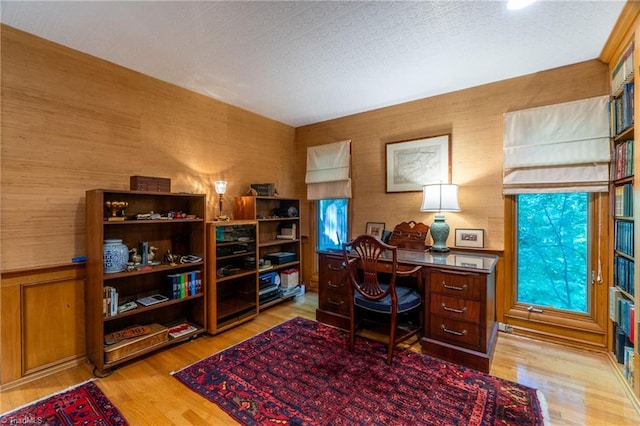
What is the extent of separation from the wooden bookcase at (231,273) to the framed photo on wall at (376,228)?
146cm

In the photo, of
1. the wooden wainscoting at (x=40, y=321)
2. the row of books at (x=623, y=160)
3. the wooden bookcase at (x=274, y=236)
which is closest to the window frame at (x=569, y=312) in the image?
the row of books at (x=623, y=160)

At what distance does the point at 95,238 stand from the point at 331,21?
2.37 m

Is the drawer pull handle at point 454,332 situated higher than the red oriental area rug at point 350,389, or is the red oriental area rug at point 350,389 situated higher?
the drawer pull handle at point 454,332

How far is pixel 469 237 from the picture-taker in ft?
9.81

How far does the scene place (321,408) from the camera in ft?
5.80

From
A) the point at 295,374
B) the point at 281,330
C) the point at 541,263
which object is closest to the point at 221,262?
the point at 281,330

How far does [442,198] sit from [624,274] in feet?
4.65

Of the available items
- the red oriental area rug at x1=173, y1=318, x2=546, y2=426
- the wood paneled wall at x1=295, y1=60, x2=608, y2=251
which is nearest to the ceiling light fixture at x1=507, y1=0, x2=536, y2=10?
the wood paneled wall at x1=295, y1=60, x2=608, y2=251

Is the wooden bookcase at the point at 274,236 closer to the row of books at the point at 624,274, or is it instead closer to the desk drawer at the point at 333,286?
the desk drawer at the point at 333,286

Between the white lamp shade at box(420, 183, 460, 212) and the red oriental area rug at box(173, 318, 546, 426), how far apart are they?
1400mm

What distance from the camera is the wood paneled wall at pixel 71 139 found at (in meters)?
2.04

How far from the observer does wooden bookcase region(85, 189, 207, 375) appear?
213cm

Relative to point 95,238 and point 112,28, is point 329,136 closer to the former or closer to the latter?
point 112,28

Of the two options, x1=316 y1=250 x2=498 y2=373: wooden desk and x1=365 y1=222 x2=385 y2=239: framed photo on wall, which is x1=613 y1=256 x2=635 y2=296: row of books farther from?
x1=365 y1=222 x2=385 y2=239: framed photo on wall
